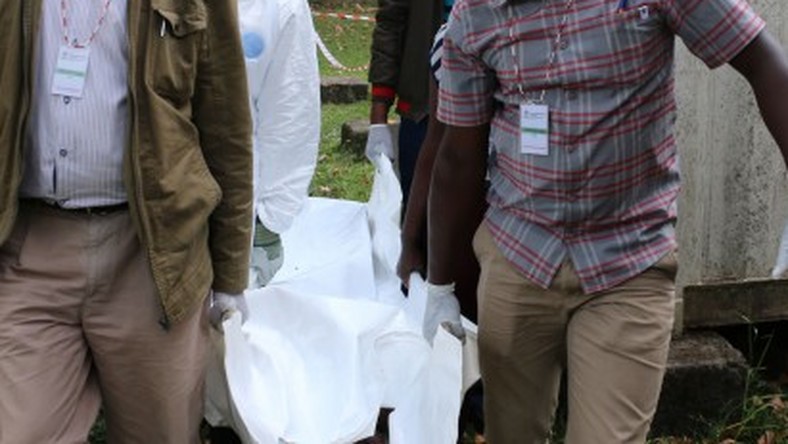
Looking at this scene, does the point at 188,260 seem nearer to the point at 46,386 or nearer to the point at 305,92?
the point at 46,386

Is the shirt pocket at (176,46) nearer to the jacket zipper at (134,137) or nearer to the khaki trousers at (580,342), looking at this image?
the jacket zipper at (134,137)

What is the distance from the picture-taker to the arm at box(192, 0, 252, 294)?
119 inches

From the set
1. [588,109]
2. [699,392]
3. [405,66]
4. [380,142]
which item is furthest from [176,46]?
[699,392]

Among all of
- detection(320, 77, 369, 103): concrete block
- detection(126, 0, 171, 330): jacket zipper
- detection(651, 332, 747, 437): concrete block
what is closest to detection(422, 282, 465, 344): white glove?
detection(126, 0, 171, 330): jacket zipper

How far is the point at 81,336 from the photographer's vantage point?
2961 millimetres

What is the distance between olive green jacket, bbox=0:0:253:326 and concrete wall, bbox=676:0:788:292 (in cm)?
185

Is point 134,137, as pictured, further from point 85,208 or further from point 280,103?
point 280,103

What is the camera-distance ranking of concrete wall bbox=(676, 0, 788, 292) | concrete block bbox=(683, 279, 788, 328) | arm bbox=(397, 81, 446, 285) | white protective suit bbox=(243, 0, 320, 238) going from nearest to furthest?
arm bbox=(397, 81, 446, 285), white protective suit bbox=(243, 0, 320, 238), concrete wall bbox=(676, 0, 788, 292), concrete block bbox=(683, 279, 788, 328)

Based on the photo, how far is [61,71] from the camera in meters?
2.78

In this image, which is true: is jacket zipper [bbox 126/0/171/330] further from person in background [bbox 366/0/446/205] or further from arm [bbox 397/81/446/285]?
person in background [bbox 366/0/446/205]

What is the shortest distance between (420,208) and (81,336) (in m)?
1.07

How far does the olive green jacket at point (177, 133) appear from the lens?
2771 millimetres

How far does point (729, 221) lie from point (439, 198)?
1642 mm

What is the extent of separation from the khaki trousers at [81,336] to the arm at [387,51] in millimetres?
1983
